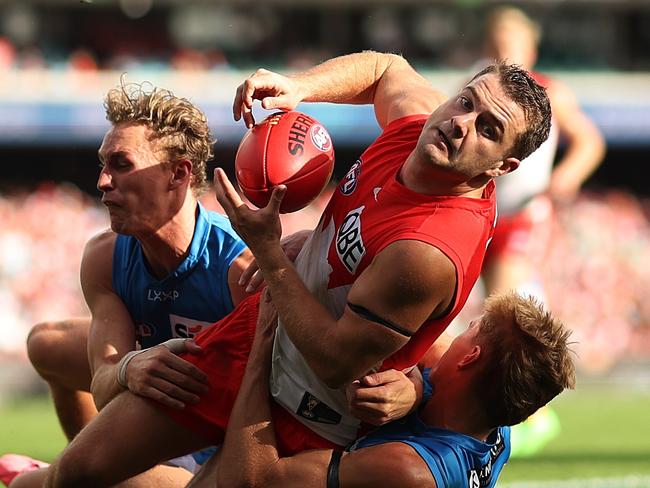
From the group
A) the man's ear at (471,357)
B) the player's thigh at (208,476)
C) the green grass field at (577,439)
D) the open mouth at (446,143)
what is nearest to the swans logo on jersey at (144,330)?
the player's thigh at (208,476)

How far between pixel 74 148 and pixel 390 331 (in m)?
19.0

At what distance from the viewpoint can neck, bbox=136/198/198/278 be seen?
16.7ft

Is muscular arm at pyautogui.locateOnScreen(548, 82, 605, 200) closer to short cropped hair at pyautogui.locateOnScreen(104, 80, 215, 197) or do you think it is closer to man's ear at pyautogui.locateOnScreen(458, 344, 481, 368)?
short cropped hair at pyautogui.locateOnScreen(104, 80, 215, 197)

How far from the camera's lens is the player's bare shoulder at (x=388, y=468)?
13.9 ft

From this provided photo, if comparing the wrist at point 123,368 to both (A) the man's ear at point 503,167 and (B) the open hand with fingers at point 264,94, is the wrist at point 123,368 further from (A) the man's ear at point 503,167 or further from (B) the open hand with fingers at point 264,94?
(A) the man's ear at point 503,167

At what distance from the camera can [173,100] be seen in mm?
5141

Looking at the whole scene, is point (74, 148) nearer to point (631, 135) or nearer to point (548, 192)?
point (631, 135)

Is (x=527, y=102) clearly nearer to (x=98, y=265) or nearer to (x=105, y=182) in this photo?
(x=105, y=182)

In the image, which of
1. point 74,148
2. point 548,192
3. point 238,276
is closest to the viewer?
point 238,276

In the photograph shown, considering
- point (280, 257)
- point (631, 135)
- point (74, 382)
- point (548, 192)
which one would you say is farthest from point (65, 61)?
point (280, 257)

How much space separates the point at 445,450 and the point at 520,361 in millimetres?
430

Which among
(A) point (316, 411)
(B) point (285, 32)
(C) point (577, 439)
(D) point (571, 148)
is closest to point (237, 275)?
(A) point (316, 411)

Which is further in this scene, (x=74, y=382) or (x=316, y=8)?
(x=316, y=8)

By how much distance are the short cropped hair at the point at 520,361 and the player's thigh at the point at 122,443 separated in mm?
1183
